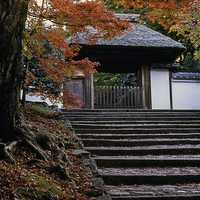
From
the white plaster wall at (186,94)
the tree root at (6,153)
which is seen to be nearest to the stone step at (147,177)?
the tree root at (6,153)

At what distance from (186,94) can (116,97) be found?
4.12 metres

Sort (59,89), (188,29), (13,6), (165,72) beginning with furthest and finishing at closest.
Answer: (165,72) < (188,29) < (59,89) < (13,6)

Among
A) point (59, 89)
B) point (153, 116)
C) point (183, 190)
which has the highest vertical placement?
point (59, 89)

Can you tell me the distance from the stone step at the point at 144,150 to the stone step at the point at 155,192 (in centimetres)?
205

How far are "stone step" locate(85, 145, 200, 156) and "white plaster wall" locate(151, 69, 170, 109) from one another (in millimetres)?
10929

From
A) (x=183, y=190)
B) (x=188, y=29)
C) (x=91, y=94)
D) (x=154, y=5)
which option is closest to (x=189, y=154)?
(x=183, y=190)

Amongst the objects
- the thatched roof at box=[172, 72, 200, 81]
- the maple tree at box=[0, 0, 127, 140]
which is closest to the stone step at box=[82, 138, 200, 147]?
the maple tree at box=[0, 0, 127, 140]

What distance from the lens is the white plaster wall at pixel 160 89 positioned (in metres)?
21.0

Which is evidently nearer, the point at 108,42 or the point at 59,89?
the point at 59,89

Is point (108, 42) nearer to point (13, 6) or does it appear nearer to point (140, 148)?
point (140, 148)

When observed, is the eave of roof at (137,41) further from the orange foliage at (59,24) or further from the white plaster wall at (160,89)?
the orange foliage at (59,24)

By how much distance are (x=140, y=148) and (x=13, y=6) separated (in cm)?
481

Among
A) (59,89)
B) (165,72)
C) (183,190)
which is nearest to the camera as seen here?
(183,190)

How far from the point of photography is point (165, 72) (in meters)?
21.7
